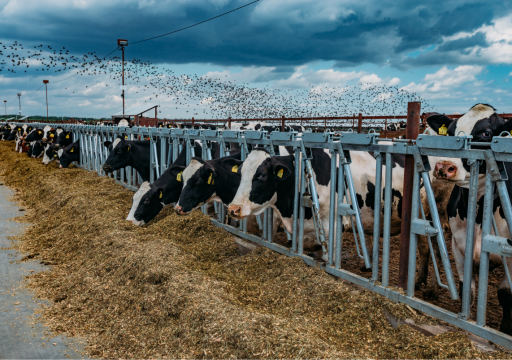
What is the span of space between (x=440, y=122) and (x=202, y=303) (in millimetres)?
3649

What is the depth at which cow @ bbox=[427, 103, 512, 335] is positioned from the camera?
384 cm

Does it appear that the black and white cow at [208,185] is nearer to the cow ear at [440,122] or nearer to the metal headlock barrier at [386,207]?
the metal headlock barrier at [386,207]

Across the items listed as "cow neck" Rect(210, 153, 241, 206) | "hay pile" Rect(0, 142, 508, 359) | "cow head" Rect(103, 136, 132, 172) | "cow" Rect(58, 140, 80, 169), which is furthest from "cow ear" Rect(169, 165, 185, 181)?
"cow" Rect(58, 140, 80, 169)

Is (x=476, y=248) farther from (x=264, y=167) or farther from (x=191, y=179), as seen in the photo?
(x=191, y=179)

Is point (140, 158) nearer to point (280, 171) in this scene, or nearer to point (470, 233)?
point (280, 171)

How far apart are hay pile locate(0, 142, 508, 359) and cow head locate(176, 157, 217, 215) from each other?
483 mm

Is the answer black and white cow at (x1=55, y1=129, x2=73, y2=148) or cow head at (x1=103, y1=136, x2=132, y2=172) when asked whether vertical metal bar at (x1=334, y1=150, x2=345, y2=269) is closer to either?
cow head at (x1=103, y1=136, x2=132, y2=172)

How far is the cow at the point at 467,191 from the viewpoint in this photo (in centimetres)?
384

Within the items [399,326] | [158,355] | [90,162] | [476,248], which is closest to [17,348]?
[158,355]

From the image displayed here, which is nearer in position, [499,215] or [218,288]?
[499,215]

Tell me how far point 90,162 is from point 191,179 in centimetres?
1172

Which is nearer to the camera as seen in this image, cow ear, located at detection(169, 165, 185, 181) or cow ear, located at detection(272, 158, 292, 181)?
cow ear, located at detection(272, 158, 292, 181)

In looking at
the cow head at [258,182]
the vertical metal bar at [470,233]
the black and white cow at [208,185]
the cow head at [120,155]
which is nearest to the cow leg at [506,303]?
the vertical metal bar at [470,233]

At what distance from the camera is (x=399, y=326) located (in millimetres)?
3803
